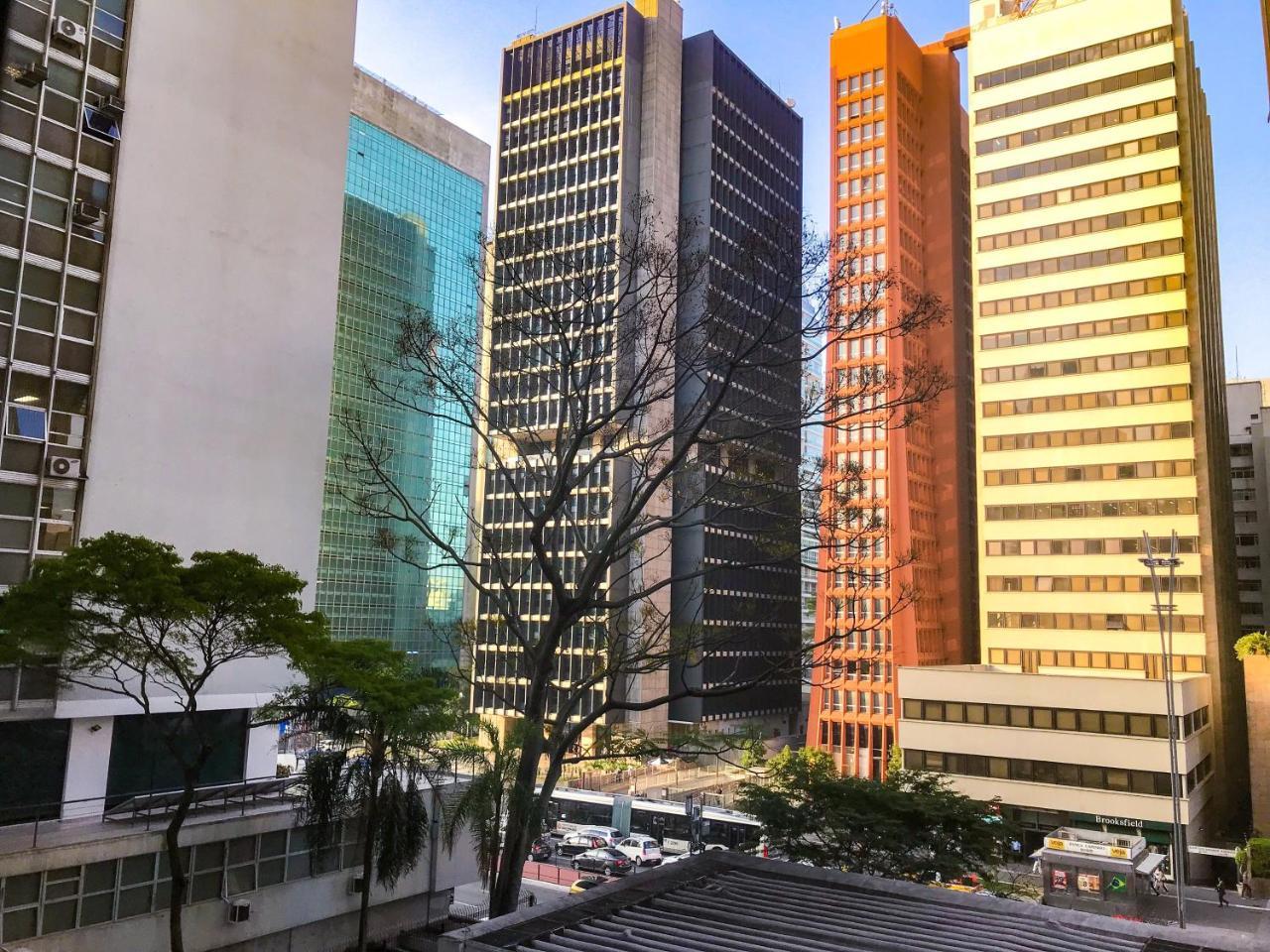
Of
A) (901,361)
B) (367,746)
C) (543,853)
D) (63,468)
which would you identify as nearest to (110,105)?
(63,468)

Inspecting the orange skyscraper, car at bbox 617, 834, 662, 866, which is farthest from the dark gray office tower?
car at bbox 617, 834, 662, 866

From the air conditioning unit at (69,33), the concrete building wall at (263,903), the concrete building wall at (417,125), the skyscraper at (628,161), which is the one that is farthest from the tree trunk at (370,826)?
the concrete building wall at (417,125)

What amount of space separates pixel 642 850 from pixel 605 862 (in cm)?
170

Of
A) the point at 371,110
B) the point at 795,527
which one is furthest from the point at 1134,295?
the point at 371,110

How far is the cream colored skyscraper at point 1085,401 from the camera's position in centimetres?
4653

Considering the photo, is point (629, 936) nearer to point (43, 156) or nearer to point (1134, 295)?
point (43, 156)

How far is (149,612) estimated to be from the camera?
14797 mm

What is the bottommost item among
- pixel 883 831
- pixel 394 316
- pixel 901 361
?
pixel 883 831

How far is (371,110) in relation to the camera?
251 feet

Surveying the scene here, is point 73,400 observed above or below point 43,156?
below

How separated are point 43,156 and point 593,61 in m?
65.6

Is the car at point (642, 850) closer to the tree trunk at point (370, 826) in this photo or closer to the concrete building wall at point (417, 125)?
the tree trunk at point (370, 826)

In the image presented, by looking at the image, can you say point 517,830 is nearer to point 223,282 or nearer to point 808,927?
point 808,927

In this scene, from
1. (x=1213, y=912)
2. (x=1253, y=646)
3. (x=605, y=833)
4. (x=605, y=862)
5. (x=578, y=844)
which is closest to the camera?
(x=1213, y=912)
